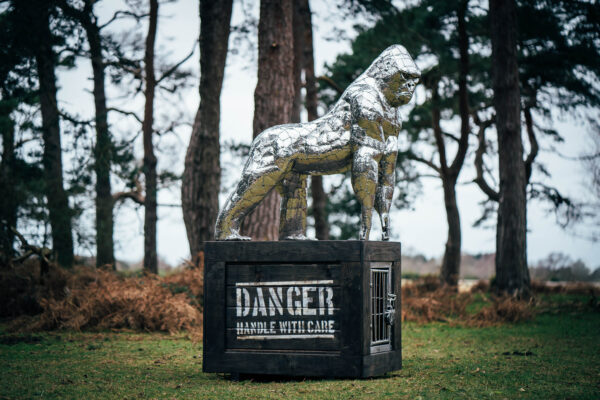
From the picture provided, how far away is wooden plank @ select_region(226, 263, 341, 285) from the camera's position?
5012 millimetres

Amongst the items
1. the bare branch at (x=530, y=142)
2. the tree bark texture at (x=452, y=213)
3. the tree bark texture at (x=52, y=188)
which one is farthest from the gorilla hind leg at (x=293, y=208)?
the bare branch at (x=530, y=142)

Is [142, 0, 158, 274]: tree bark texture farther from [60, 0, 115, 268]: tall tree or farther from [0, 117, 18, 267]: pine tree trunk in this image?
[0, 117, 18, 267]: pine tree trunk

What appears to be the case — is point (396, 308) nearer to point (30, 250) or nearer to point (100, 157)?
point (30, 250)

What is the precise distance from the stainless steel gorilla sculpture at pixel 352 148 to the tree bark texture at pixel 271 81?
4.15m

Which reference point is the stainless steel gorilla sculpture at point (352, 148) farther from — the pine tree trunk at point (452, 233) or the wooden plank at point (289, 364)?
the pine tree trunk at point (452, 233)

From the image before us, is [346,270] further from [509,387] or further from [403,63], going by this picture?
[403,63]

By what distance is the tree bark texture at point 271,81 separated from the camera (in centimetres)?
971

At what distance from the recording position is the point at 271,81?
9758 mm

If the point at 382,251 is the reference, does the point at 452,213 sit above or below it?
above

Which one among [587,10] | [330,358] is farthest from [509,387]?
[587,10]

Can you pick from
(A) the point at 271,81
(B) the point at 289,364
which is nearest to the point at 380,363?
(B) the point at 289,364

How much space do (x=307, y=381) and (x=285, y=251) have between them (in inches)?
41.0

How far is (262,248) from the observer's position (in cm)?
516

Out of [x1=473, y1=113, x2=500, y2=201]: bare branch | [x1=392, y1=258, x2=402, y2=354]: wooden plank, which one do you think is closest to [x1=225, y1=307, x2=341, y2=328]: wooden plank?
[x1=392, y1=258, x2=402, y2=354]: wooden plank
